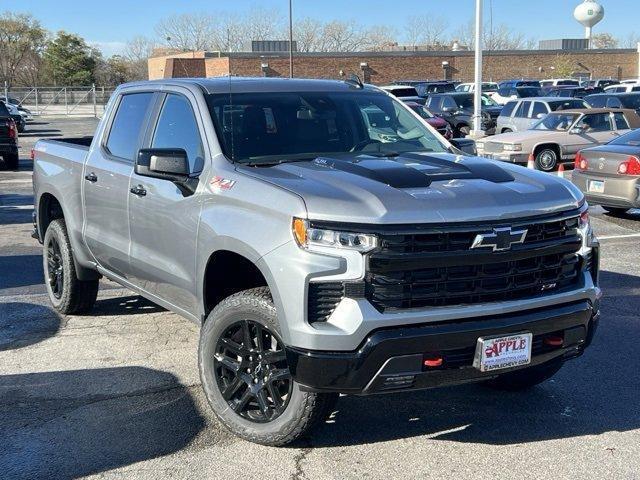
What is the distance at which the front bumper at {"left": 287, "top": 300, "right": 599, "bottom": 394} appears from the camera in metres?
3.73

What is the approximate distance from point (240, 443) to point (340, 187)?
1504 mm

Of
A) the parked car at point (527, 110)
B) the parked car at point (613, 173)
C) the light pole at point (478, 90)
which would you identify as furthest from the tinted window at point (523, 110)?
the parked car at point (613, 173)

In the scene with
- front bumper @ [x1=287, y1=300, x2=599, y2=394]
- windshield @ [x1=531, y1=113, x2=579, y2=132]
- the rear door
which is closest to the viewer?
front bumper @ [x1=287, y1=300, x2=599, y2=394]

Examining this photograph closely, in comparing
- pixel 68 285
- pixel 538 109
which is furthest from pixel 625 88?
pixel 68 285

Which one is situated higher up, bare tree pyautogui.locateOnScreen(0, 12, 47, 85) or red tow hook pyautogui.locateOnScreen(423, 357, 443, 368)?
bare tree pyautogui.locateOnScreen(0, 12, 47, 85)

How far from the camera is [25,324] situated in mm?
6824

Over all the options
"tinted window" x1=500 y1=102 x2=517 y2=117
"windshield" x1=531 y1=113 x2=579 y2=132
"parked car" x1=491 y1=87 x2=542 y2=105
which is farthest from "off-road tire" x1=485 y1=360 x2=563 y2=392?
"parked car" x1=491 y1=87 x2=542 y2=105

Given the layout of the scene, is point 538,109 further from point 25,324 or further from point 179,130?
point 179,130

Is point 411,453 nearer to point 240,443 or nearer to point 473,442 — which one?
point 473,442

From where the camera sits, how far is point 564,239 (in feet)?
13.8

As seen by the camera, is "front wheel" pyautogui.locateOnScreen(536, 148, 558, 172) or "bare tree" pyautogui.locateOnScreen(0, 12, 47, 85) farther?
"bare tree" pyautogui.locateOnScreen(0, 12, 47, 85)

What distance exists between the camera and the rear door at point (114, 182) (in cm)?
566

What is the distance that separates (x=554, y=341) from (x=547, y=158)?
16.0m

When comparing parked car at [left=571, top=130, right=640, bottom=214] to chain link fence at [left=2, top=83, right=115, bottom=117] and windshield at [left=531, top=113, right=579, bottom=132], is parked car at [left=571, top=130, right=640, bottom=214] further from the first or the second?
chain link fence at [left=2, top=83, right=115, bottom=117]
